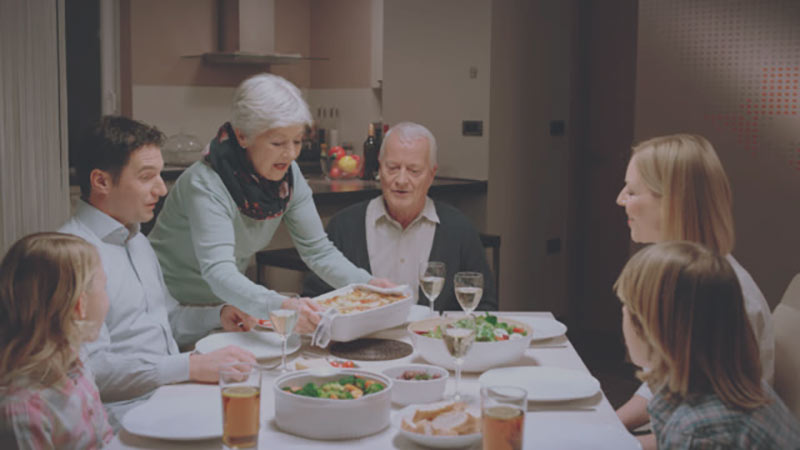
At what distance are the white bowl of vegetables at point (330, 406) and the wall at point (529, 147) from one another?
12.0ft

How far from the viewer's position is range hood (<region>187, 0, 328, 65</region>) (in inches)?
247

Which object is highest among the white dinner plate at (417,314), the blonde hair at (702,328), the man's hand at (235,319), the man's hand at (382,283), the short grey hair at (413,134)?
the short grey hair at (413,134)

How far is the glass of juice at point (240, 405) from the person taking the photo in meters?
1.36

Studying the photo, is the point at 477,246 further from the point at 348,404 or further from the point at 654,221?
the point at 348,404

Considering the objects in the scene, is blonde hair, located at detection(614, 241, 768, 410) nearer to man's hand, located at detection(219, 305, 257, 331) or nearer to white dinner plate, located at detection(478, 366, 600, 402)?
white dinner plate, located at detection(478, 366, 600, 402)

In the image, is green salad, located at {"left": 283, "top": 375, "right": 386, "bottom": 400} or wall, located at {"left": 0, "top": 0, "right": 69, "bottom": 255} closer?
green salad, located at {"left": 283, "top": 375, "right": 386, "bottom": 400}

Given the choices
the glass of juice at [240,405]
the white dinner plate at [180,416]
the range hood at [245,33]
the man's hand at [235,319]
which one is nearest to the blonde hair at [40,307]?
the white dinner plate at [180,416]

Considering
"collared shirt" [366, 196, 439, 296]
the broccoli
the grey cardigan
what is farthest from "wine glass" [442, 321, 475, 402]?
"collared shirt" [366, 196, 439, 296]

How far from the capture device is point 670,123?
4434mm

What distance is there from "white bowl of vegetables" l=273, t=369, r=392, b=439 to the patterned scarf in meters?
0.86

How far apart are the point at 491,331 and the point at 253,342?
1.88ft

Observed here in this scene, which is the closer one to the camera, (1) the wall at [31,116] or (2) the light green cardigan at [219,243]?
(2) the light green cardigan at [219,243]

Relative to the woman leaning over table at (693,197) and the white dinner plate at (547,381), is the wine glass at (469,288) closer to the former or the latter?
the white dinner plate at (547,381)

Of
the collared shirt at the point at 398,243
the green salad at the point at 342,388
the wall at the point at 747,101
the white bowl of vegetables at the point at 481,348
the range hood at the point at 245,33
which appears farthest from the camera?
the range hood at the point at 245,33
